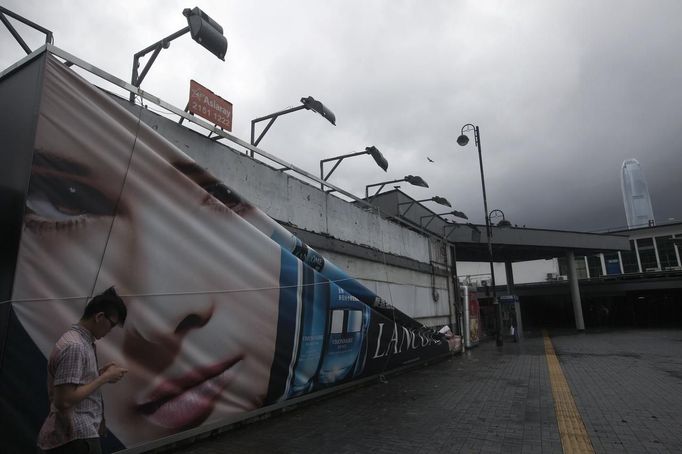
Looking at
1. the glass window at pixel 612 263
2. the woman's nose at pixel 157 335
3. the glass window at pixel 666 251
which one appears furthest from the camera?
the glass window at pixel 612 263

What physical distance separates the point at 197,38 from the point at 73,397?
4.20m

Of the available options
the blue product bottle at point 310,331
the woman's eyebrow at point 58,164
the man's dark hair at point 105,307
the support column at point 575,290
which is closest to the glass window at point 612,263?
the support column at point 575,290

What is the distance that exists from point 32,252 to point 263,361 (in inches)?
105

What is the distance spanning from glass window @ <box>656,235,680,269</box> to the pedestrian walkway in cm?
3208

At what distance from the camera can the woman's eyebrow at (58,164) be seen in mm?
3328

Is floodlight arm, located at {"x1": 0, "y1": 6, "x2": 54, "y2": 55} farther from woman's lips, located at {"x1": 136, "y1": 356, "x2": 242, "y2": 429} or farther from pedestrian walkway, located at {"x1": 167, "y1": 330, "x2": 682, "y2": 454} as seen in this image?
pedestrian walkway, located at {"x1": 167, "y1": 330, "x2": 682, "y2": 454}

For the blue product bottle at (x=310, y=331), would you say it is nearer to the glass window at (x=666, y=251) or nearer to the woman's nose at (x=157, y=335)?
the woman's nose at (x=157, y=335)

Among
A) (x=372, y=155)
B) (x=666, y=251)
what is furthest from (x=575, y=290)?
(x=372, y=155)

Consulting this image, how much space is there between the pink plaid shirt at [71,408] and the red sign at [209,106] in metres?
4.19

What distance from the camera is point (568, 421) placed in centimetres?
538

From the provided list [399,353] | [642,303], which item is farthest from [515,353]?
[642,303]

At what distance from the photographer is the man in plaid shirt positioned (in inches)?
92.4

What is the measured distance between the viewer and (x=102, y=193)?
3660mm

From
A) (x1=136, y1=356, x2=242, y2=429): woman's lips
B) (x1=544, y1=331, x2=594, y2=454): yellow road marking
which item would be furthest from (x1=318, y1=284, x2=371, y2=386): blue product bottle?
(x1=544, y1=331, x2=594, y2=454): yellow road marking
